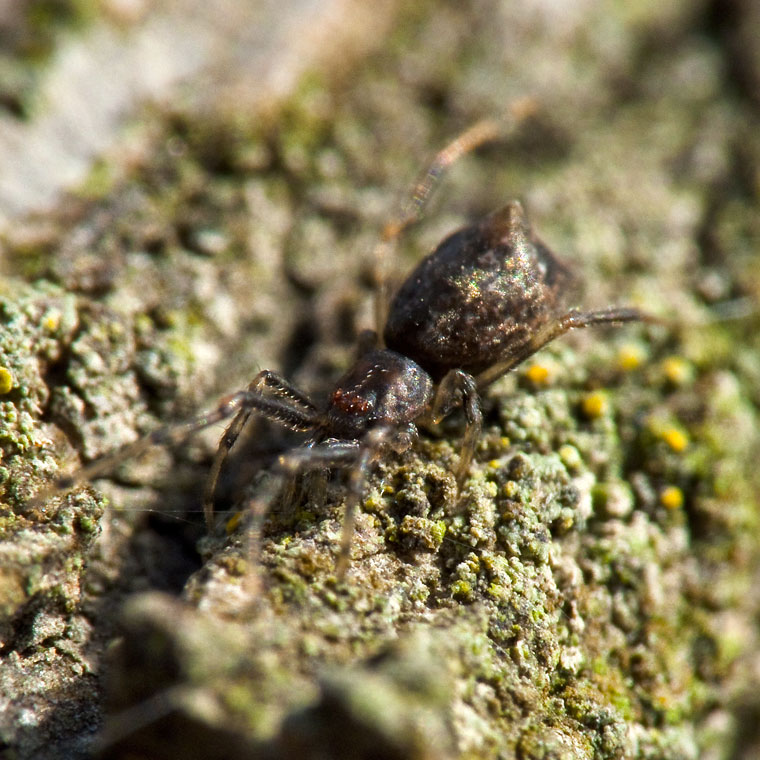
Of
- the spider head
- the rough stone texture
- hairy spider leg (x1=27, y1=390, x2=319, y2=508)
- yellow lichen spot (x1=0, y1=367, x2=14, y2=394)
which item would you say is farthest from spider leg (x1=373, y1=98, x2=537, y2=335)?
yellow lichen spot (x1=0, y1=367, x2=14, y2=394)

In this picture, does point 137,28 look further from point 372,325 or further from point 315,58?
point 372,325

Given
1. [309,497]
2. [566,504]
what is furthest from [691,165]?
[309,497]

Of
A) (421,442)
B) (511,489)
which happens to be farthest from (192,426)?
(511,489)

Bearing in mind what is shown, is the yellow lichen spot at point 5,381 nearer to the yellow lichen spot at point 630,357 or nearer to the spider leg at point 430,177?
the spider leg at point 430,177

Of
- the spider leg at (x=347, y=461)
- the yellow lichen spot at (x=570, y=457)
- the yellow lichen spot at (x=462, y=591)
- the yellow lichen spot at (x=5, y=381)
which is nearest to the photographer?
the spider leg at (x=347, y=461)

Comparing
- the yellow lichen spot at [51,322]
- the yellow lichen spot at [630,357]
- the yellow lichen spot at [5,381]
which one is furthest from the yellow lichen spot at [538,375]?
the yellow lichen spot at [5,381]

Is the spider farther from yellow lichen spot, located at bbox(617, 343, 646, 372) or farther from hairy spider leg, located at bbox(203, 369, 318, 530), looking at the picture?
yellow lichen spot, located at bbox(617, 343, 646, 372)
